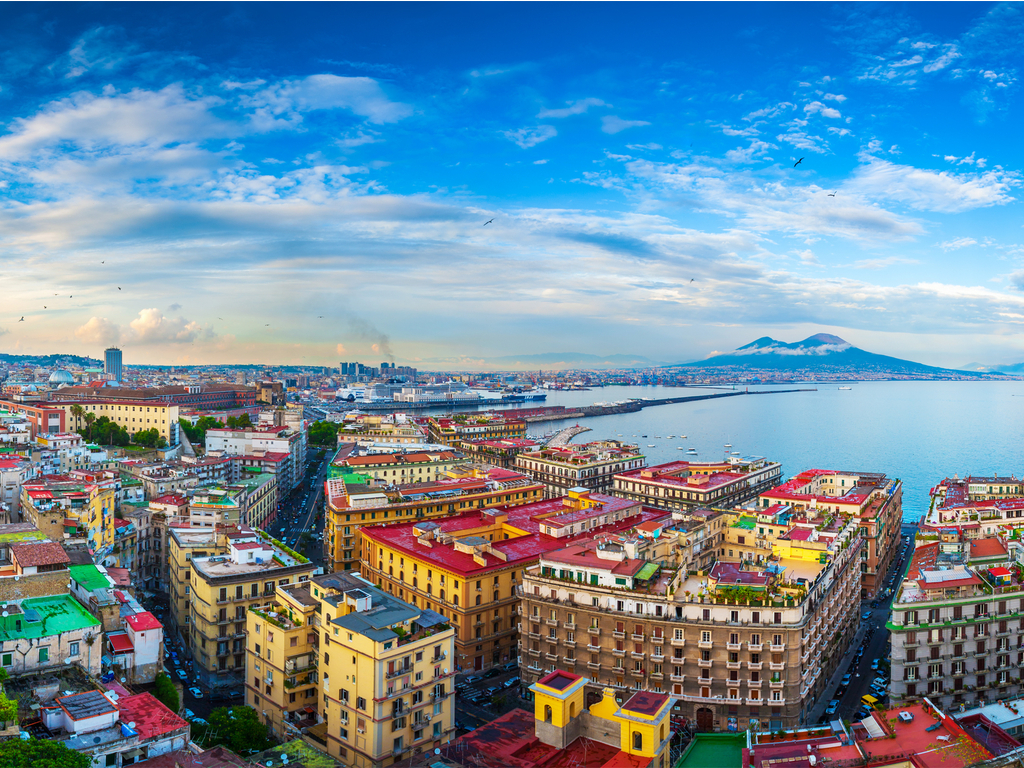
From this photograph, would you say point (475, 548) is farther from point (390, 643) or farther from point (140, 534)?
point (140, 534)

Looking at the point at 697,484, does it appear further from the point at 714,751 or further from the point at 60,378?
the point at 60,378

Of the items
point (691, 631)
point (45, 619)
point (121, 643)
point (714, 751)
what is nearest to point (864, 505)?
point (691, 631)

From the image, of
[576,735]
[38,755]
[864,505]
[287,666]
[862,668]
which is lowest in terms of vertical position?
[862,668]

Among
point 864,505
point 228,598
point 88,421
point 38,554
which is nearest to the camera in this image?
point 38,554

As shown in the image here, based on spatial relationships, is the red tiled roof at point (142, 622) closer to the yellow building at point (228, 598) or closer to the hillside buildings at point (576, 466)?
the yellow building at point (228, 598)

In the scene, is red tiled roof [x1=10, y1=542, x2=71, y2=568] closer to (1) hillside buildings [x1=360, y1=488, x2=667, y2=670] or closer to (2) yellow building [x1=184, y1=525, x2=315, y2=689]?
(2) yellow building [x1=184, y1=525, x2=315, y2=689]

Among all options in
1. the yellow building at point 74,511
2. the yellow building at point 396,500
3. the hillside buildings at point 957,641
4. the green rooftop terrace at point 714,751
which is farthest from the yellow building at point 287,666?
the hillside buildings at point 957,641
